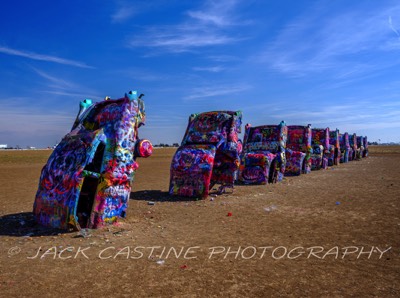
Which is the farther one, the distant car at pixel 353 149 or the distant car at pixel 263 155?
the distant car at pixel 353 149

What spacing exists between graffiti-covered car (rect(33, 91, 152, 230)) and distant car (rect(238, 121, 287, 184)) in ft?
21.6

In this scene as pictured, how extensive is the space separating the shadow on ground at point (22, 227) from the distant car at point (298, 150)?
12.2 metres

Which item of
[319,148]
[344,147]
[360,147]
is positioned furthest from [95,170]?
[360,147]

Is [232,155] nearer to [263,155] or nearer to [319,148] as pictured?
[263,155]

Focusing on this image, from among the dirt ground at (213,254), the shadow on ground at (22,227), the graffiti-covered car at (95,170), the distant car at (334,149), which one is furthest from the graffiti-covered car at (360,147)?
the shadow on ground at (22,227)

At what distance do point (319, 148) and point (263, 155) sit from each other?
803 cm

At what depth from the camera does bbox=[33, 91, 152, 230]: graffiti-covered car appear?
5.47 meters

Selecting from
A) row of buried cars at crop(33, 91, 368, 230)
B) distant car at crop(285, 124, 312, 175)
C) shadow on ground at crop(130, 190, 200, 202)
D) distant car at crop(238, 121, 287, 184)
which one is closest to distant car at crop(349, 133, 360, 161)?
distant car at crop(285, 124, 312, 175)

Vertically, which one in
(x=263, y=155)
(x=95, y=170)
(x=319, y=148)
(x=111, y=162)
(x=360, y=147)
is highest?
(x=360, y=147)

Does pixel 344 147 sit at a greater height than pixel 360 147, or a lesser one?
lesser

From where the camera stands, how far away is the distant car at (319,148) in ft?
61.6

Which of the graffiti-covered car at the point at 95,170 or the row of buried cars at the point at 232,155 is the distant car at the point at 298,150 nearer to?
the row of buried cars at the point at 232,155

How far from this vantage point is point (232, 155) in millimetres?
9672

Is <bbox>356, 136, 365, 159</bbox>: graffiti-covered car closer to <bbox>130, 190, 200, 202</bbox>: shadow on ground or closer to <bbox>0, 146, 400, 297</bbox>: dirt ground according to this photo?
<bbox>0, 146, 400, 297</bbox>: dirt ground
